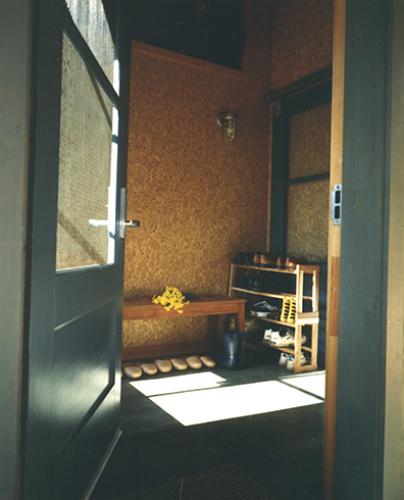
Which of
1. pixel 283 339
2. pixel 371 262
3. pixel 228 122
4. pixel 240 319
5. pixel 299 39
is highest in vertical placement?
pixel 299 39

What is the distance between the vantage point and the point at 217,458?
1824 millimetres

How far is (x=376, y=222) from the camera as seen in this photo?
99 centimetres

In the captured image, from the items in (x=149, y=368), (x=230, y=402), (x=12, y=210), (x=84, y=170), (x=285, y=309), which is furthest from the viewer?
(x=285, y=309)

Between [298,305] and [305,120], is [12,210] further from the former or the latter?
[305,120]

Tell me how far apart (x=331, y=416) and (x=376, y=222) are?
582 millimetres

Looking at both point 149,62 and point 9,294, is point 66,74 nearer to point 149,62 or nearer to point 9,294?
point 9,294

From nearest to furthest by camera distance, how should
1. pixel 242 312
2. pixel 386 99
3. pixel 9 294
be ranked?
pixel 9 294 < pixel 386 99 < pixel 242 312

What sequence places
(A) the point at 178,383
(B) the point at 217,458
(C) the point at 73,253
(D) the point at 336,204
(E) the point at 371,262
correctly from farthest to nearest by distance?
(A) the point at 178,383, (B) the point at 217,458, (C) the point at 73,253, (D) the point at 336,204, (E) the point at 371,262

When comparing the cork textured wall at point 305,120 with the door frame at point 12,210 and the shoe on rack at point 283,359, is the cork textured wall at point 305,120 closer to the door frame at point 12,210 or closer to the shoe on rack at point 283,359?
the shoe on rack at point 283,359

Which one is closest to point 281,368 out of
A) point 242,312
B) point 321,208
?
point 242,312

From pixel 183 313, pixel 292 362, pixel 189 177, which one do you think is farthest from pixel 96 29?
pixel 292 362

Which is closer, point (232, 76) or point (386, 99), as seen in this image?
point (386, 99)

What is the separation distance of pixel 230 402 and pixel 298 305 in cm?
111

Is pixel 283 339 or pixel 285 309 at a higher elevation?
pixel 285 309
